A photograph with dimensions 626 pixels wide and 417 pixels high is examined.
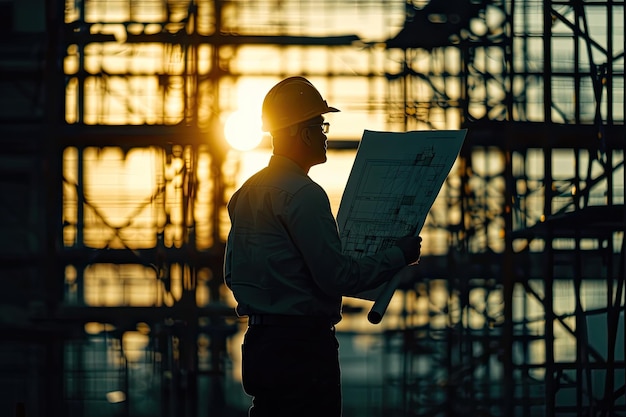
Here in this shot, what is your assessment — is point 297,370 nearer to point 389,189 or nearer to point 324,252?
point 324,252

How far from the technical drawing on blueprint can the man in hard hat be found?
124mm

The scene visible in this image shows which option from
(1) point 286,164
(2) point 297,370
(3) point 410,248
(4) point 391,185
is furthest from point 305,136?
(2) point 297,370

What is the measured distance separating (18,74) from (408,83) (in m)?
5.33

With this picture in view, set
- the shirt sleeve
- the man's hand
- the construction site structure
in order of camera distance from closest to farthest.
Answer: the shirt sleeve < the man's hand < the construction site structure

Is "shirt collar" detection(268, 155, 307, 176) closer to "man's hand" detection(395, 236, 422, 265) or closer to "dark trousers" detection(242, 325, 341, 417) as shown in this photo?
"man's hand" detection(395, 236, 422, 265)

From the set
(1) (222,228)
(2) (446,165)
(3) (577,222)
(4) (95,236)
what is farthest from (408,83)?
(2) (446,165)

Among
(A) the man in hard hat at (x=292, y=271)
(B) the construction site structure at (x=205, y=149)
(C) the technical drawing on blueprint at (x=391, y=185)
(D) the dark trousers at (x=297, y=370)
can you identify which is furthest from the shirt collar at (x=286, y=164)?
(B) the construction site structure at (x=205, y=149)

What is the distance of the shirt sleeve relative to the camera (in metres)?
3.89

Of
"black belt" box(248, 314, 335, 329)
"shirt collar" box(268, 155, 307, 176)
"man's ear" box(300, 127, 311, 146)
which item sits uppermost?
"man's ear" box(300, 127, 311, 146)

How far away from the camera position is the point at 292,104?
13.3 ft

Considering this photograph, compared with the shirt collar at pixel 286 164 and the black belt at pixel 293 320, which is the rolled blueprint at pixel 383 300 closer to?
the black belt at pixel 293 320

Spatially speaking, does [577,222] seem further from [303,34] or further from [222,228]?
[222,228]

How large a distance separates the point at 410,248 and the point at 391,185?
291 mm

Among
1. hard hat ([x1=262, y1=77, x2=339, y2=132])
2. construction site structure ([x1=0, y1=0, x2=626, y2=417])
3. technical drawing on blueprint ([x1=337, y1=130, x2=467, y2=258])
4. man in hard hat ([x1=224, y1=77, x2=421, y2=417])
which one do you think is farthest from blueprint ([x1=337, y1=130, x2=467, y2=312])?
construction site structure ([x1=0, y1=0, x2=626, y2=417])
